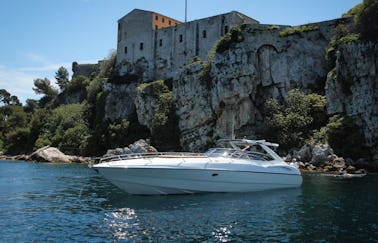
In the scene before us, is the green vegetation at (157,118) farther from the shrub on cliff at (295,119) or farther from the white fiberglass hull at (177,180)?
the white fiberglass hull at (177,180)

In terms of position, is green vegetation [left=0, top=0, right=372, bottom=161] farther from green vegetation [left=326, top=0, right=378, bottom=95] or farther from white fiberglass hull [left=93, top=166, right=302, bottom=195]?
white fiberglass hull [left=93, top=166, right=302, bottom=195]

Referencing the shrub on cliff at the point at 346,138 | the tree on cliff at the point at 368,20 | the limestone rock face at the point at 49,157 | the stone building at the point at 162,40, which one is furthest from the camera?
the stone building at the point at 162,40

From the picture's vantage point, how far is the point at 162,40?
71688 mm

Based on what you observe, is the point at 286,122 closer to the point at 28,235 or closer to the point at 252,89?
the point at 252,89

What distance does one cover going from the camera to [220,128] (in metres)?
54.9

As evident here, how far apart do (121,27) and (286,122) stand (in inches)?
1674

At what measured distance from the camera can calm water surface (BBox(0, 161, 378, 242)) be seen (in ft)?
44.5

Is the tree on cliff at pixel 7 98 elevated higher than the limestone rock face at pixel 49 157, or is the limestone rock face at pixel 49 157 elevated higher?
the tree on cliff at pixel 7 98

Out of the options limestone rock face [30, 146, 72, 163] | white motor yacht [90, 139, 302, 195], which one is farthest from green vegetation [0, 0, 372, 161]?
white motor yacht [90, 139, 302, 195]

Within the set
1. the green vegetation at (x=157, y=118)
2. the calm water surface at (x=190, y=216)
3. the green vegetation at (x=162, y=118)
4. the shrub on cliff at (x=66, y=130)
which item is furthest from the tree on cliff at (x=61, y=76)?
the calm water surface at (x=190, y=216)

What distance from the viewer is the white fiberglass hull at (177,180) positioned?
21.3 metres

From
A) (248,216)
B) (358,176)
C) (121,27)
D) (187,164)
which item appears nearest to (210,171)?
(187,164)

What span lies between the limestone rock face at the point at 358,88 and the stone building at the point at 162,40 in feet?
68.5

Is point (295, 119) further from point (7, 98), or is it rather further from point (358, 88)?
point (7, 98)
